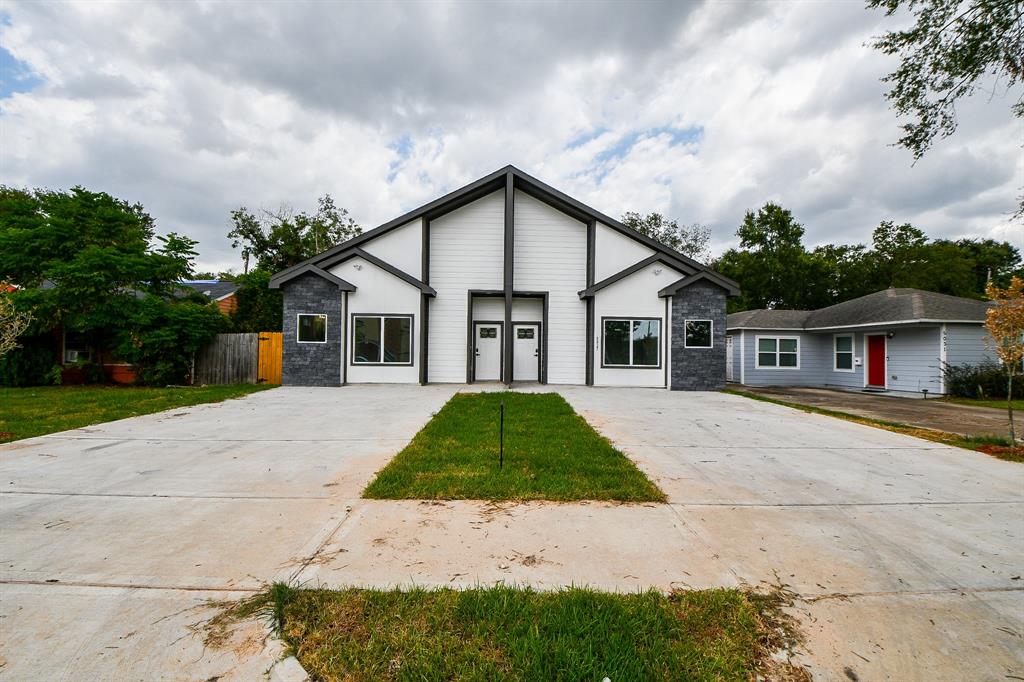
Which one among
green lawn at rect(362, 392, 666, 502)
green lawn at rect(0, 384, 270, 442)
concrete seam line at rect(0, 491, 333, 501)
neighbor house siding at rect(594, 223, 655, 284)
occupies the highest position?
neighbor house siding at rect(594, 223, 655, 284)

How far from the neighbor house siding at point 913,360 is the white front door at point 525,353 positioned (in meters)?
14.0

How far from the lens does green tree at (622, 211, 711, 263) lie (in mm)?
34844

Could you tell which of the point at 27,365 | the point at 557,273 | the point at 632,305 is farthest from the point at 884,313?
the point at 27,365

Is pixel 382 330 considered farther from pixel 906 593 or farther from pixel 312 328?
pixel 906 593

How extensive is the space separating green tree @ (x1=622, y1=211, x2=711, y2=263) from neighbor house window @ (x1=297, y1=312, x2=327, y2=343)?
91.6 feet

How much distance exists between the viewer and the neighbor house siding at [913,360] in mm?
14695

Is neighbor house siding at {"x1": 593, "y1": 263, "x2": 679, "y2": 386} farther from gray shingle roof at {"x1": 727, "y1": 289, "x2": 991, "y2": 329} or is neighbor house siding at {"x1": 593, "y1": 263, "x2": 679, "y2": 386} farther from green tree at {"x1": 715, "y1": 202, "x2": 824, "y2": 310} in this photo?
green tree at {"x1": 715, "y1": 202, "x2": 824, "y2": 310}

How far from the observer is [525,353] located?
49.5ft

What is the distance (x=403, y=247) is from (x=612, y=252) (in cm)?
743

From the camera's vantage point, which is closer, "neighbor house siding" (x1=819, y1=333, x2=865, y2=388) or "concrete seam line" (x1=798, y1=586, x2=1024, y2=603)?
"concrete seam line" (x1=798, y1=586, x2=1024, y2=603)

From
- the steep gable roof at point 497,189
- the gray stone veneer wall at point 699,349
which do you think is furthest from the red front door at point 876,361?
the steep gable roof at point 497,189

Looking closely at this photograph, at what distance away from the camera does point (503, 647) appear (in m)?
1.94

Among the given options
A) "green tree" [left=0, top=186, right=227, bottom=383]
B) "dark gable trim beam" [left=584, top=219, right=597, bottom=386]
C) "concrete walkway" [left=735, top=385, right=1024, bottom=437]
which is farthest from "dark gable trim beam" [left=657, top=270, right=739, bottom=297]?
"green tree" [left=0, top=186, right=227, bottom=383]

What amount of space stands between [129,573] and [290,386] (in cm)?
1182
